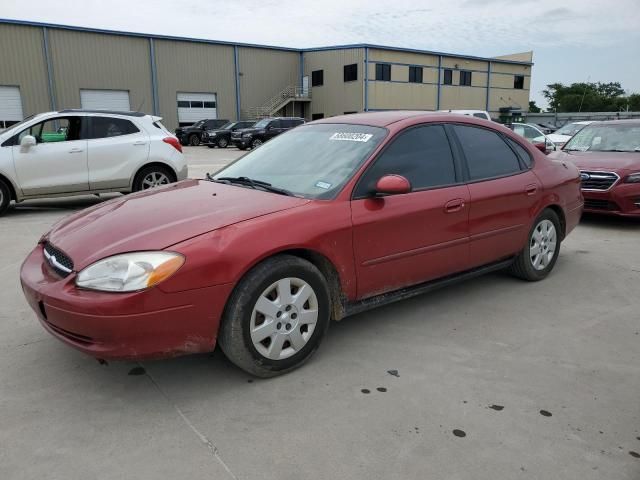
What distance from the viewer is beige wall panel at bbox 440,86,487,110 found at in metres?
47.6

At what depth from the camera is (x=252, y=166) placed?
13.5 ft

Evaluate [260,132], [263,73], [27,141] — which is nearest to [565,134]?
[260,132]

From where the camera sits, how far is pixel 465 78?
4884 cm

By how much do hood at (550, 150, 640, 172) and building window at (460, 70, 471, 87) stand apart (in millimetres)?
43444

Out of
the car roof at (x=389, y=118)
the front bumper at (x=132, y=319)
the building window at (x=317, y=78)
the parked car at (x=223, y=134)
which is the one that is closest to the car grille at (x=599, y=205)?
the car roof at (x=389, y=118)

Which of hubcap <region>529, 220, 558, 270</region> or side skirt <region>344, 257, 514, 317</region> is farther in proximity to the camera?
hubcap <region>529, 220, 558, 270</region>

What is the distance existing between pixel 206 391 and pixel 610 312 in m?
3.22

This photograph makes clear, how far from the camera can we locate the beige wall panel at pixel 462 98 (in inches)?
1875

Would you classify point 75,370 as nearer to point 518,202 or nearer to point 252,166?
point 252,166

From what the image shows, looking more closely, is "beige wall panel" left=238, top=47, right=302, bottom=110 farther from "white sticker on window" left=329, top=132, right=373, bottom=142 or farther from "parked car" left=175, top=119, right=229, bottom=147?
"white sticker on window" left=329, top=132, right=373, bottom=142

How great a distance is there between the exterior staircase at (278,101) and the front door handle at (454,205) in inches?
1591

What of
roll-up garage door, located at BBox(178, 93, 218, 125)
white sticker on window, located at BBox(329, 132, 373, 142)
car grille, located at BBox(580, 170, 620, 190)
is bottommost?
car grille, located at BBox(580, 170, 620, 190)

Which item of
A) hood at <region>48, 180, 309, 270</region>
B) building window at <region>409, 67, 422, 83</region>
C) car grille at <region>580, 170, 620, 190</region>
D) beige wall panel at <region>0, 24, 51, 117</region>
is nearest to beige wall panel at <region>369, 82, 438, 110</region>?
building window at <region>409, 67, 422, 83</region>

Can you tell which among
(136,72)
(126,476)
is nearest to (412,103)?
(136,72)
